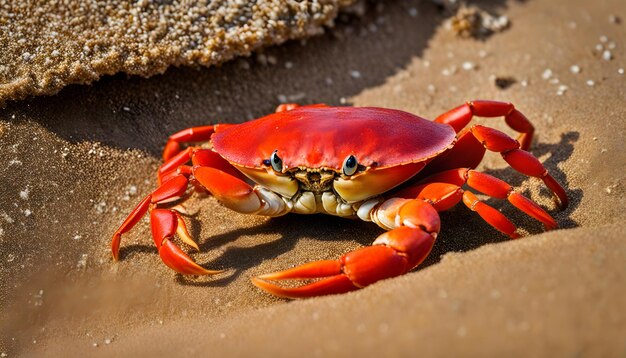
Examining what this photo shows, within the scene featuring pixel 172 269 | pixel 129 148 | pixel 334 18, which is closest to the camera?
pixel 172 269

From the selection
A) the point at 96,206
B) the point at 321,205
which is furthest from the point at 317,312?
the point at 96,206

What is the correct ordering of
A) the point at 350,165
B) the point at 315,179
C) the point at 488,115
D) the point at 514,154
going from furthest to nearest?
the point at 488,115 → the point at 514,154 → the point at 315,179 → the point at 350,165

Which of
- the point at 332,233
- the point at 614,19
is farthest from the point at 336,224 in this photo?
the point at 614,19

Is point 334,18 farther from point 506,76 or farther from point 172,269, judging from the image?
point 172,269

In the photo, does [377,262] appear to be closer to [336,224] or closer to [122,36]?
[336,224]

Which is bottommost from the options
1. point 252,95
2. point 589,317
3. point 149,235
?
point 149,235

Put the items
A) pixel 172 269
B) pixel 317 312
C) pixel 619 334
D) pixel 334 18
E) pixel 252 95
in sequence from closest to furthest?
1. pixel 619 334
2. pixel 317 312
3. pixel 172 269
4. pixel 252 95
5. pixel 334 18

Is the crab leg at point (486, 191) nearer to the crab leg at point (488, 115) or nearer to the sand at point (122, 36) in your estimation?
the crab leg at point (488, 115)
